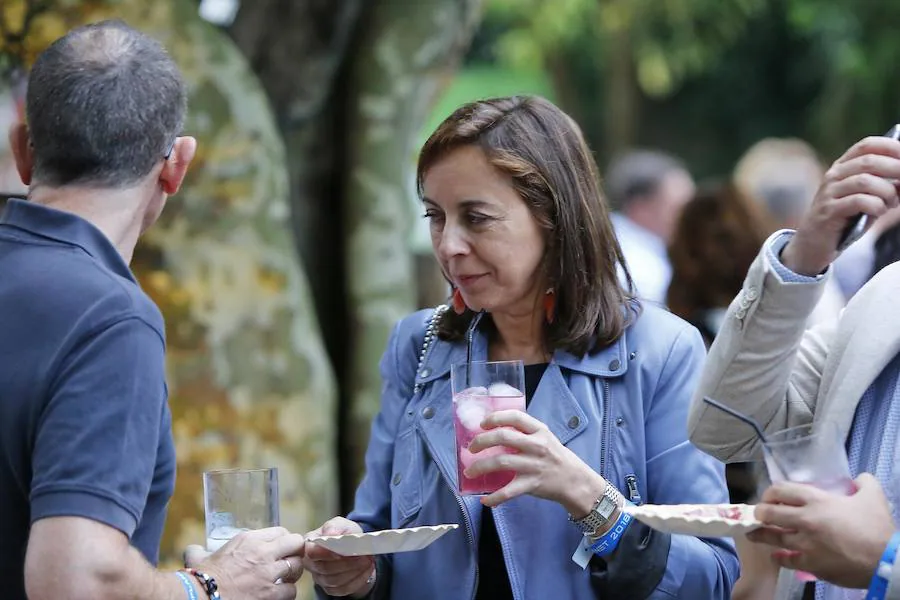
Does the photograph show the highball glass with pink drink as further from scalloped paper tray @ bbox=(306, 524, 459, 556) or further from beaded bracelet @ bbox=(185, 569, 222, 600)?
beaded bracelet @ bbox=(185, 569, 222, 600)

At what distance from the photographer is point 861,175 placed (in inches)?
91.0

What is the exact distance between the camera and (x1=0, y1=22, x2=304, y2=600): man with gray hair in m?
2.29

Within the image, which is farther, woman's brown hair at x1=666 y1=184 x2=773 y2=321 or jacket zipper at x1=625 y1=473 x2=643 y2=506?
woman's brown hair at x1=666 y1=184 x2=773 y2=321

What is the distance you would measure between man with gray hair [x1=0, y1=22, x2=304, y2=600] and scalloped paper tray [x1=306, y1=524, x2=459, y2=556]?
0.16 meters

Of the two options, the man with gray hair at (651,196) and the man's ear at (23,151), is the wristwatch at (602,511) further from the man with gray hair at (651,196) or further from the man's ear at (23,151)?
the man with gray hair at (651,196)

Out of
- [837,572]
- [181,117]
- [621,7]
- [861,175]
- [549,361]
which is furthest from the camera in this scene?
[621,7]

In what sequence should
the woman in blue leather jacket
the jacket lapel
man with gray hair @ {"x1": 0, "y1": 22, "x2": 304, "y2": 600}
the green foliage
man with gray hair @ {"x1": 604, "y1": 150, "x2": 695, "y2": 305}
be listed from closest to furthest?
man with gray hair @ {"x1": 0, "y1": 22, "x2": 304, "y2": 600} < the jacket lapel < the woman in blue leather jacket < man with gray hair @ {"x1": 604, "y1": 150, "x2": 695, "y2": 305} < the green foliage

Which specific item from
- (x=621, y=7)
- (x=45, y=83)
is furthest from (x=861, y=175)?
(x=621, y=7)

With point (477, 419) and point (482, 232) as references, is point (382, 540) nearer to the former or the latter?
point (477, 419)

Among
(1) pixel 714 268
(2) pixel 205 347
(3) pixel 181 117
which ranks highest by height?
(3) pixel 181 117

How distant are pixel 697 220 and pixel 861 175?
346 cm

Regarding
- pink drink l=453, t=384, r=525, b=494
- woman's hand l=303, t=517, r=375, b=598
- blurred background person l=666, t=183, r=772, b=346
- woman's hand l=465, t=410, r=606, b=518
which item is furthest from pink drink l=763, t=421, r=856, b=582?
blurred background person l=666, t=183, r=772, b=346

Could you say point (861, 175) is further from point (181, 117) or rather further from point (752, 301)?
point (181, 117)

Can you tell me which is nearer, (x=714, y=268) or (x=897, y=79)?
(x=714, y=268)
